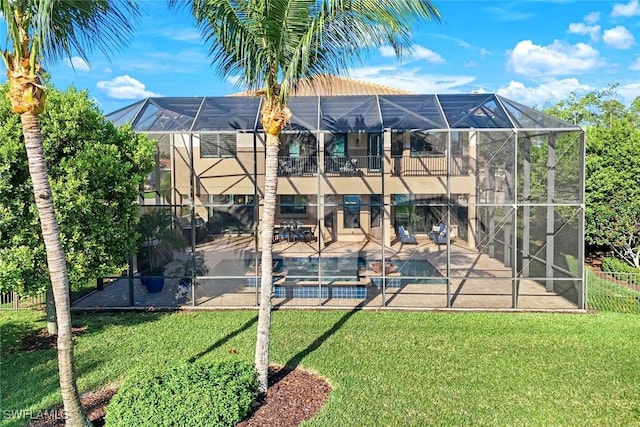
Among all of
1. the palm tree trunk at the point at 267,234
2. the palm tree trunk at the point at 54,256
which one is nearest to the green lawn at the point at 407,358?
the palm tree trunk at the point at 267,234

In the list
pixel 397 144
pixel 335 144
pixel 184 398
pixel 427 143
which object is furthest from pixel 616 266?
pixel 184 398

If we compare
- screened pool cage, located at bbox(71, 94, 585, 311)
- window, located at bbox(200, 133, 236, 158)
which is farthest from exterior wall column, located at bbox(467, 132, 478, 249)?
window, located at bbox(200, 133, 236, 158)

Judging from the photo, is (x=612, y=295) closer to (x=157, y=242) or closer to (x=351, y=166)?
(x=351, y=166)

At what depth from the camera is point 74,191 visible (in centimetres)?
859

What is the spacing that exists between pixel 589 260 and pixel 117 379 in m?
19.8

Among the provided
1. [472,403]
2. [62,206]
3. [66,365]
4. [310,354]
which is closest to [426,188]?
[310,354]

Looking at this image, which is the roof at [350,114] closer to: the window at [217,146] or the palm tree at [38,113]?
the window at [217,146]

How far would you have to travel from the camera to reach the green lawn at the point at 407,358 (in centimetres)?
630

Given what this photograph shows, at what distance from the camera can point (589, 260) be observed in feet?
64.0

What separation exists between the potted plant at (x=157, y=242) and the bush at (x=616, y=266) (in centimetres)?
1581

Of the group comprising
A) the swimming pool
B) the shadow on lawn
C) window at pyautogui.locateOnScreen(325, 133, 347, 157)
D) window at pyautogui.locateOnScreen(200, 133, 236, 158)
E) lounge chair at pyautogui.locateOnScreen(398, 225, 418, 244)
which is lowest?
the shadow on lawn

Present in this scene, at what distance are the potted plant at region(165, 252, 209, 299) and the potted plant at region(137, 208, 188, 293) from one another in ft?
0.65

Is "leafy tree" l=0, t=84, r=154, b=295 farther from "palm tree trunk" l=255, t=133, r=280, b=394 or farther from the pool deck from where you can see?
"palm tree trunk" l=255, t=133, r=280, b=394

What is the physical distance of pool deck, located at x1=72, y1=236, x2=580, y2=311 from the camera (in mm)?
11906
